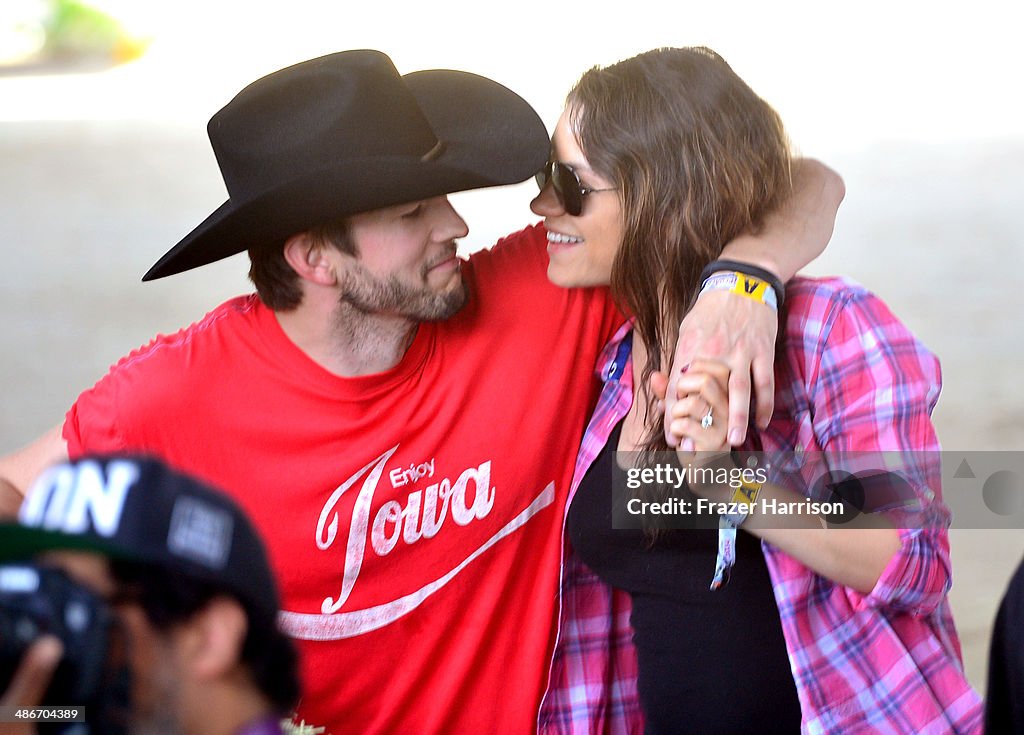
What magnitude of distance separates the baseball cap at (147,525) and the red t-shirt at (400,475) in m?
1.21

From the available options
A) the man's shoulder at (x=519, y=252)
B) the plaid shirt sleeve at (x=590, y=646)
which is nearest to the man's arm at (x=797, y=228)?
the plaid shirt sleeve at (x=590, y=646)

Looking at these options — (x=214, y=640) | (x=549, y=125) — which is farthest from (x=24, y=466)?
(x=549, y=125)

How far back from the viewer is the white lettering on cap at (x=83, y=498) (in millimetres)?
1064

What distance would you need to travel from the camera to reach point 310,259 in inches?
97.1

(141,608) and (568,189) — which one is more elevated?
(568,189)

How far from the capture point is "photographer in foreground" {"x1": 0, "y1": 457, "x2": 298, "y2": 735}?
994mm

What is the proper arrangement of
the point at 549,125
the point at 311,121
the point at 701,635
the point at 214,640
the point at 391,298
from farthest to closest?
1. the point at 549,125
2. the point at 391,298
3. the point at 311,121
4. the point at 701,635
5. the point at 214,640

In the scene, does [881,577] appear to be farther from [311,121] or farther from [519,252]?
[311,121]

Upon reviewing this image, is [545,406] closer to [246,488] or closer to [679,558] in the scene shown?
[679,558]

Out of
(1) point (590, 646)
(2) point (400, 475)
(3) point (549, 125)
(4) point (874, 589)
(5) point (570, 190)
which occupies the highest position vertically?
(3) point (549, 125)

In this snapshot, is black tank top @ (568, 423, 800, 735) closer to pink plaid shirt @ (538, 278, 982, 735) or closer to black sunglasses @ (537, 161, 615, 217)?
pink plaid shirt @ (538, 278, 982, 735)

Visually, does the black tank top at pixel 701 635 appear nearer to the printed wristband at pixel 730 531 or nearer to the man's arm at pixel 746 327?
the printed wristband at pixel 730 531

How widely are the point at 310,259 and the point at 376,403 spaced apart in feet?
1.09

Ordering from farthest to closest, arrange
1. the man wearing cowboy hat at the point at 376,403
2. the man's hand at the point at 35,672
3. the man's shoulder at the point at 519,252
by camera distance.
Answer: the man's shoulder at the point at 519,252 < the man wearing cowboy hat at the point at 376,403 < the man's hand at the point at 35,672
